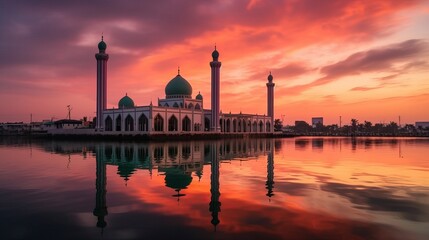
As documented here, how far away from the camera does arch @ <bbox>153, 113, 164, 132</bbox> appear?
2764 inches

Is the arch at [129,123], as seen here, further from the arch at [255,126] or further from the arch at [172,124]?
the arch at [255,126]

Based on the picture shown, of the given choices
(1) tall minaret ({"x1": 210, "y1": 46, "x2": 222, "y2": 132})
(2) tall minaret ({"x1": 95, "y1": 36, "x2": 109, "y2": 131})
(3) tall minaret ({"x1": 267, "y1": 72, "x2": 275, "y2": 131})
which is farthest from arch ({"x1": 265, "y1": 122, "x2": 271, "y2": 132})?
(2) tall minaret ({"x1": 95, "y1": 36, "x2": 109, "y2": 131})

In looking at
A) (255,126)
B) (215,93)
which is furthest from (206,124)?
(255,126)

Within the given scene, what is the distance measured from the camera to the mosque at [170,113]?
7106 centimetres

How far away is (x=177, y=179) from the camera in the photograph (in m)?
17.1

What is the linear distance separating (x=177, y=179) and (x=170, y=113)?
188 feet

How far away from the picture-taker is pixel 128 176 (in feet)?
59.4

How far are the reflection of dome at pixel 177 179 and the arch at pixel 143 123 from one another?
50.9 meters

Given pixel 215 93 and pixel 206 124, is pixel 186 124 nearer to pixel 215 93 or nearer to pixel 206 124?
pixel 206 124

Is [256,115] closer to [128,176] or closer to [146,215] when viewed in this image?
[128,176]

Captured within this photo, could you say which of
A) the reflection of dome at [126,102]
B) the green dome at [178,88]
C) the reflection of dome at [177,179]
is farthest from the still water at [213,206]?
the reflection of dome at [126,102]

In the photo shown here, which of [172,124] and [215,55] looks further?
[215,55]

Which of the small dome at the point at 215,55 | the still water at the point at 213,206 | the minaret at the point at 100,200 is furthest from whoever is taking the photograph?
the small dome at the point at 215,55

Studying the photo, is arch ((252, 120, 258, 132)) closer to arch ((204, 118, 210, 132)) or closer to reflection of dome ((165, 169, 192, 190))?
arch ((204, 118, 210, 132))
